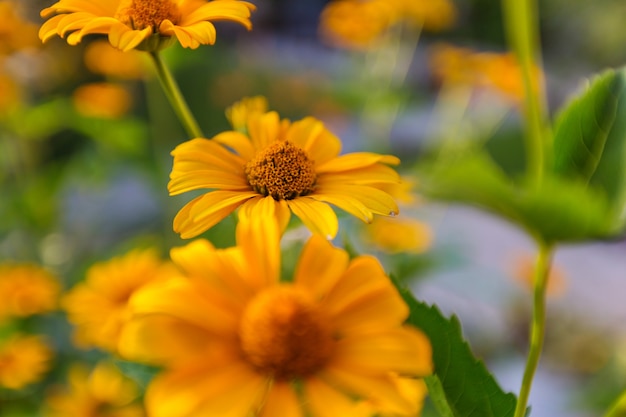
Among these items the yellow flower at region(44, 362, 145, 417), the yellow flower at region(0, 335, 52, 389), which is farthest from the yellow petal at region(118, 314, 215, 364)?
the yellow flower at region(0, 335, 52, 389)

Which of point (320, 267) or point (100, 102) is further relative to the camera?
point (100, 102)

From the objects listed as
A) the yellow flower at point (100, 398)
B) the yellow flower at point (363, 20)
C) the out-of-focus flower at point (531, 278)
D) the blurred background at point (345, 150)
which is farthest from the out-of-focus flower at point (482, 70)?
the yellow flower at point (100, 398)

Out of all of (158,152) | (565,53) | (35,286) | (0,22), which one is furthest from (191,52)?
(565,53)

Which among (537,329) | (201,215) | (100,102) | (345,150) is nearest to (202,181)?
(201,215)

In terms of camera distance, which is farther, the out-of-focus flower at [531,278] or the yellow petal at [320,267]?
the out-of-focus flower at [531,278]

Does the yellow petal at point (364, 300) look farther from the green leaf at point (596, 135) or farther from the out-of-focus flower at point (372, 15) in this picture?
the out-of-focus flower at point (372, 15)

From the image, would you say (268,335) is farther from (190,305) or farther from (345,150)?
(345,150)

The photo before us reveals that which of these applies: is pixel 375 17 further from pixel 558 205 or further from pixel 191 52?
pixel 558 205
